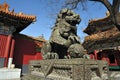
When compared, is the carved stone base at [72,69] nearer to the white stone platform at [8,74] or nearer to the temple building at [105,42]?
the white stone platform at [8,74]

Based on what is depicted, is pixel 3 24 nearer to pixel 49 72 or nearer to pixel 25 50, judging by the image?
pixel 25 50

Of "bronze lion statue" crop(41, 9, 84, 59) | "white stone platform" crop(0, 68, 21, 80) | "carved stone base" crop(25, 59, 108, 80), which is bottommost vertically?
"white stone platform" crop(0, 68, 21, 80)

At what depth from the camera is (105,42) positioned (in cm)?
1273

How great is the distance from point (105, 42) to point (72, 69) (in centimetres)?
1171

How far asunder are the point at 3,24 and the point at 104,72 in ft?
28.8

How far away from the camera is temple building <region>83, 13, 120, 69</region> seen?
12039mm

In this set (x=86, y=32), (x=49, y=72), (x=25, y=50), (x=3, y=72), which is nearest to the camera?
(x=49, y=72)

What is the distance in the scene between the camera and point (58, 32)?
262 centimetres

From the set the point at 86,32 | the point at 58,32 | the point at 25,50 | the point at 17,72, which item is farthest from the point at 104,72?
the point at 86,32

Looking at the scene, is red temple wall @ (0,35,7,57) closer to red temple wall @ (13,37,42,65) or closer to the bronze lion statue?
red temple wall @ (13,37,42,65)

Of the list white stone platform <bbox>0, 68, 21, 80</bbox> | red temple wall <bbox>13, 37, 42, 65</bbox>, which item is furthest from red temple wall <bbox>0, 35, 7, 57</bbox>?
white stone platform <bbox>0, 68, 21, 80</bbox>

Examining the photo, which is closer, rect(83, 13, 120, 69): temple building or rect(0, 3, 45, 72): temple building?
rect(0, 3, 45, 72): temple building

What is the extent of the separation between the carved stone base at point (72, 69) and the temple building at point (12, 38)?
7.23 m

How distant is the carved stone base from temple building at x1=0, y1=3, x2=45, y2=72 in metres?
7.23
